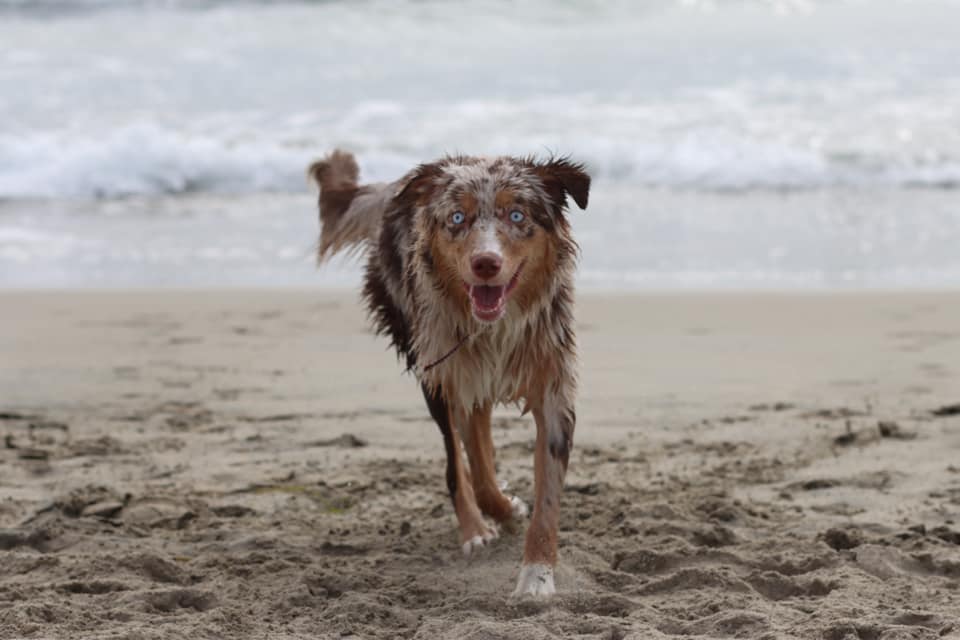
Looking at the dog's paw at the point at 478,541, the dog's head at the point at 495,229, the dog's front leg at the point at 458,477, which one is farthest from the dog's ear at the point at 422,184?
the dog's paw at the point at 478,541

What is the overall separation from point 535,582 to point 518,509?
3.05 feet

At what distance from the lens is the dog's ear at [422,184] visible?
15.3ft

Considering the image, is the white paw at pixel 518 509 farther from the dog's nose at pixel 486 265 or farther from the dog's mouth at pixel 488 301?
the dog's nose at pixel 486 265

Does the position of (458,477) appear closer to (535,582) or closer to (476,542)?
(476,542)

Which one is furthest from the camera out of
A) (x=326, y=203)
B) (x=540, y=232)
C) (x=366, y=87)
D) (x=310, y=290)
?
(x=366, y=87)

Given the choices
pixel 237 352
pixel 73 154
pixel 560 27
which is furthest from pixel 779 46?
pixel 237 352

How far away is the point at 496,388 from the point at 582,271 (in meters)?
5.00

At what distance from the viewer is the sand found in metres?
4.40

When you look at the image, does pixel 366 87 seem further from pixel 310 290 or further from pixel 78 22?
pixel 310 290

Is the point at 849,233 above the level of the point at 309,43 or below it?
below

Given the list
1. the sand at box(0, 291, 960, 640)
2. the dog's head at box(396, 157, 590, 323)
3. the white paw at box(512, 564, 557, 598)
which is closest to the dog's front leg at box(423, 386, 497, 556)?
the sand at box(0, 291, 960, 640)

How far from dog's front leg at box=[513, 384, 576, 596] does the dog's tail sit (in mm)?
1362

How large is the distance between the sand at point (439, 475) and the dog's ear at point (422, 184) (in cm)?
135

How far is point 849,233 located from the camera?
10.9m
